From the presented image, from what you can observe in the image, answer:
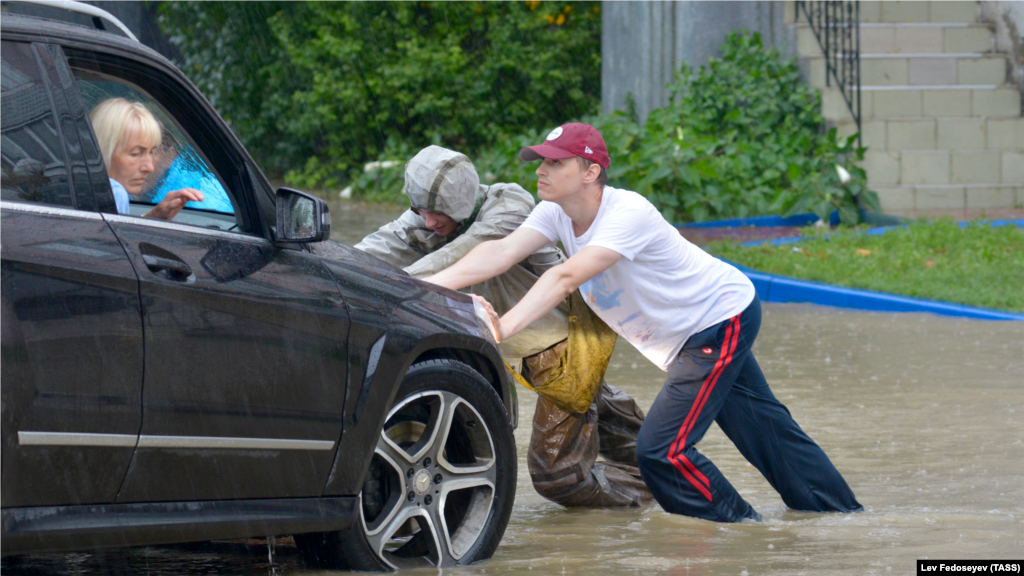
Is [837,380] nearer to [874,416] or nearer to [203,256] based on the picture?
Answer: [874,416]

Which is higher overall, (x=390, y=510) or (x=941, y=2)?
(x=941, y=2)

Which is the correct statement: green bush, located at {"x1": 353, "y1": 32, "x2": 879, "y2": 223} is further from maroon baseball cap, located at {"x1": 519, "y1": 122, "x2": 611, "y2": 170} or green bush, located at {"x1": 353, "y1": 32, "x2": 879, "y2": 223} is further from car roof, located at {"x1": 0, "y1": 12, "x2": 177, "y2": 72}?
car roof, located at {"x1": 0, "y1": 12, "x2": 177, "y2": 72}

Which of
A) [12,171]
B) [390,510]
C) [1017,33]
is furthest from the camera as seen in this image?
[1017,33]

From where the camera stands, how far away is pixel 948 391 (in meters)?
6.88

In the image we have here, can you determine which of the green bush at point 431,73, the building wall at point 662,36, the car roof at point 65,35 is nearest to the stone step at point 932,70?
the building wall at point 662,36

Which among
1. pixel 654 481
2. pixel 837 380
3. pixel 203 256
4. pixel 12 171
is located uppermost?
pixel 12 171

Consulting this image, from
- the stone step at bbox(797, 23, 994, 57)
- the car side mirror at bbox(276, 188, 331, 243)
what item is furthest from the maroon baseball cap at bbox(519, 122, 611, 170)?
the stone step at bbox(797, 23, 994, 57)

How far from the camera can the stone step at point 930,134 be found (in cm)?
1415

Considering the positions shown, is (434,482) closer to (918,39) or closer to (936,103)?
(936,103)

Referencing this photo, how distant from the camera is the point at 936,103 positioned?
14.4 m

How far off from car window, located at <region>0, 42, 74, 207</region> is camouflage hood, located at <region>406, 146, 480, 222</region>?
1.64 metres

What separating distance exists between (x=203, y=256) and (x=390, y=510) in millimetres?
947

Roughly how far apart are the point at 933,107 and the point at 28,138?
1286 centimetres

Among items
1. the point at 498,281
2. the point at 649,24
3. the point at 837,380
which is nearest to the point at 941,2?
the point at 649,24
